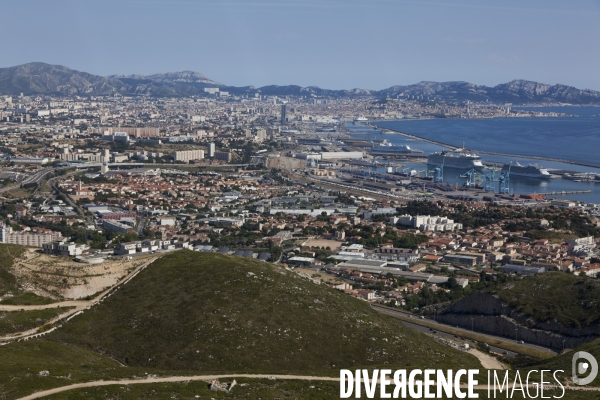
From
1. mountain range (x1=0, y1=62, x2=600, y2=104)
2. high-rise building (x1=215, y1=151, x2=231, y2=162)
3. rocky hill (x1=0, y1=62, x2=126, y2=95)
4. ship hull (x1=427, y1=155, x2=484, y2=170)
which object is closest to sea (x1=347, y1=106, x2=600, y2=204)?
ship hull (x1=427, y1=155, x2=484, y2=170)

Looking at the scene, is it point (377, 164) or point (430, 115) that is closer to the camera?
point (377, 164)

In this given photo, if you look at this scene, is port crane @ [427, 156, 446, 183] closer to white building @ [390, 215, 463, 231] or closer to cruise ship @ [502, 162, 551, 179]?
cruise ship @ [502, 162, 551, 179]

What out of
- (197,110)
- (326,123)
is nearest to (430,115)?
(326,123)

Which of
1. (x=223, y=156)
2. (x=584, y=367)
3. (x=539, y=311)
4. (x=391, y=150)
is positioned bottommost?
(x=391, y=150)

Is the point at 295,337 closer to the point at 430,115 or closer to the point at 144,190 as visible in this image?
the point at 144,190

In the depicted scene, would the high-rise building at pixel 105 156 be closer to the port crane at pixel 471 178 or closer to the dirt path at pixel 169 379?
the port crane at pixel 471 178

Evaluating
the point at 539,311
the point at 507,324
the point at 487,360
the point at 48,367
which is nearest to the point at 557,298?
the point at 539,311

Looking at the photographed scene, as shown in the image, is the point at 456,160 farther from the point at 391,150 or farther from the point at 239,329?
the point at 239,329
